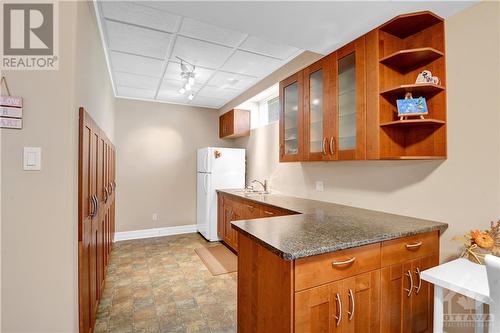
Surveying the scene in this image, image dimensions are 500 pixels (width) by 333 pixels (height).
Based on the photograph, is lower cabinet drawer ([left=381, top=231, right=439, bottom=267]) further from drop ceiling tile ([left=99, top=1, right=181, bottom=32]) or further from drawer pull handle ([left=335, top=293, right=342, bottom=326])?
drop ceiling tile ([left=99, top=1, right=181, bottom=32])

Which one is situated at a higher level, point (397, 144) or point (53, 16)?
point (53, 16)

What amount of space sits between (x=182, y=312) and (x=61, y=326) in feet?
3.62

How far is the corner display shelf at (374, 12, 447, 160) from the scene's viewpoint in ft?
5.66

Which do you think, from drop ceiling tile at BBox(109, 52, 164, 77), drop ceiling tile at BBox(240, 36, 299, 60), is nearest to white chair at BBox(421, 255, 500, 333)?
drop ceiling tile at BBox(240, 36, 299, 60)

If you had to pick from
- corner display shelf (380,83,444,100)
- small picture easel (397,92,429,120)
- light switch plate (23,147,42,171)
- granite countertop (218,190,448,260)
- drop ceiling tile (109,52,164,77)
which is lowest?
granite countertop (218,190,448,260)

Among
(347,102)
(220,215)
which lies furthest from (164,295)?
(347,102)

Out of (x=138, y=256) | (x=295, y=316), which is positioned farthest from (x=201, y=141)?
(x=295, y=316)

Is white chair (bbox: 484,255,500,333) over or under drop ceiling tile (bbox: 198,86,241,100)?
under

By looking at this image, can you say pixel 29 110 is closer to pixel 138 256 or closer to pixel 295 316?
pixel 295 316

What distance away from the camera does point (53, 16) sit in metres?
1.33

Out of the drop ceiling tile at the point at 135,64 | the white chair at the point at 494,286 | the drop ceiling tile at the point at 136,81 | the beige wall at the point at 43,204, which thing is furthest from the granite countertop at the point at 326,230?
the drop ceiling tile at the point at 136,81

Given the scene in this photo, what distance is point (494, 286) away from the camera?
100 centimetres

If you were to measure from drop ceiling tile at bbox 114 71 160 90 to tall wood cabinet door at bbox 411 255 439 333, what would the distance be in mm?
3714

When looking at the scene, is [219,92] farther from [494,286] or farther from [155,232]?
[494,286]
